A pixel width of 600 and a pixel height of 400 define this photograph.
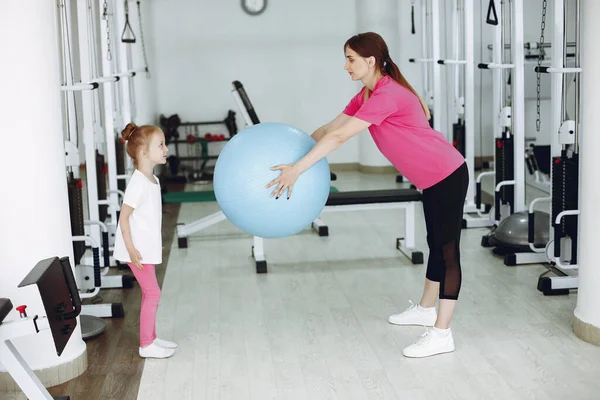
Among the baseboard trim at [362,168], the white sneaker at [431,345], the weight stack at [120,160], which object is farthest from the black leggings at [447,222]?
the baseboard trim at [362,168]

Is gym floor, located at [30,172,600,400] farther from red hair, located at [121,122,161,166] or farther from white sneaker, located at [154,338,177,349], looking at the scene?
red hair, located at [121,122,161,166]

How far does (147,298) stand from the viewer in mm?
3338

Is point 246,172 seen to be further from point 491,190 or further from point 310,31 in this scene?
point 310,31

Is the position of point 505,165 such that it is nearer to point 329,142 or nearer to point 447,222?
point 447,222

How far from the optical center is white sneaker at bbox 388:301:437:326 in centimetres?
369

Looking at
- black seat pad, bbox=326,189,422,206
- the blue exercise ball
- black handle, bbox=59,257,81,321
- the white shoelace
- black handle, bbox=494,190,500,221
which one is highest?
the blue exercise ball

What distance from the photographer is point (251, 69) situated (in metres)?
8.67

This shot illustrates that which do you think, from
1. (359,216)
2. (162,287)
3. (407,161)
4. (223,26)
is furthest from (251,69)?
(407,161)

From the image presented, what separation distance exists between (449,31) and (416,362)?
5.78m

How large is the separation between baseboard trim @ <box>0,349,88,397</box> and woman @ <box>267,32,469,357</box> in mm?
1105

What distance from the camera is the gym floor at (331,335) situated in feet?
10.00

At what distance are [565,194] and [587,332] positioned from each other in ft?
3.24

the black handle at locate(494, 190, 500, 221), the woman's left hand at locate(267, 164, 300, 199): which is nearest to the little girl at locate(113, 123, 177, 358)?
the woman's left hand at locate(267, 164, 300, 199)

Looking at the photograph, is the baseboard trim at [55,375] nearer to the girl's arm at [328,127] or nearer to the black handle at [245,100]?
the girl's arm at [328,127]
